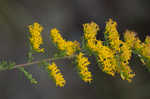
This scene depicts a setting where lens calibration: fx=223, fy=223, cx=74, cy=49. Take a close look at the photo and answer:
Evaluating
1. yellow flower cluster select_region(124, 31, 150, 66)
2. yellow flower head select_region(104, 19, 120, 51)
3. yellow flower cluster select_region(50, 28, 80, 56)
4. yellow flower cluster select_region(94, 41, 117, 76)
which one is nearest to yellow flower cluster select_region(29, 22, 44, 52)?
yellow flower cluster select_region(50, 28, 80, 56)

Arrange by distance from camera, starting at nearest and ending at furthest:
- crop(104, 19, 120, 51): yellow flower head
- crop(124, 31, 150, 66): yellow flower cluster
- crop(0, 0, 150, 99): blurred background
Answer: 1. crop(124, 31, 150, 66): yellow flower cluster
2. crop(104, 19, 120, 51): yellow flower head
3. crop(0, 0, 150, 99): blurred background

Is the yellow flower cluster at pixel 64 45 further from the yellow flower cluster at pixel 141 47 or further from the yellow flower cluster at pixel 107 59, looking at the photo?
the yellow flower cluster at pixel 141 47

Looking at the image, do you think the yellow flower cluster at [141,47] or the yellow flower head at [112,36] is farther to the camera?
the yellow flower head at [112,36]

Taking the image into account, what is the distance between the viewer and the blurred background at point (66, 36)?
20.1ft

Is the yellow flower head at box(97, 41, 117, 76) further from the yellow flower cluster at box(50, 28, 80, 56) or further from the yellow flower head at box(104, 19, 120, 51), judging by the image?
the yellow flower cluster at box(50, 28, 80, 56)

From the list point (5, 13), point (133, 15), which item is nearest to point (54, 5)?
point (5, 13)

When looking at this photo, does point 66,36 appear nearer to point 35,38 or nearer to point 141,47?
point 35,38

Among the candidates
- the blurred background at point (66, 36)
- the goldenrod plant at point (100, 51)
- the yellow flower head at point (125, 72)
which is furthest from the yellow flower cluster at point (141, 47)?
the blurred background at point (66, 36)

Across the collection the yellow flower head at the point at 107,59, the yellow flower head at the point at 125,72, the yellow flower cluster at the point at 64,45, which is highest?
the yellow flower cluster at the point at 64,45

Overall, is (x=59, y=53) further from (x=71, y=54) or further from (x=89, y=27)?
(x=89, y=27)

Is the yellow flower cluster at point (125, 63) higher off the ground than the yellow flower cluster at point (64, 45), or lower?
lower

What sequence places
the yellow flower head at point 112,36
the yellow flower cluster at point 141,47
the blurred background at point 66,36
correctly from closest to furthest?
the yellow flower cluster at point 141,47
the yellow flower head at point 112,36
the blurred background at point 66,36

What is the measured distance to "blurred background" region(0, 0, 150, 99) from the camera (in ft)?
20.1

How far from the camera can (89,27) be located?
323cm
